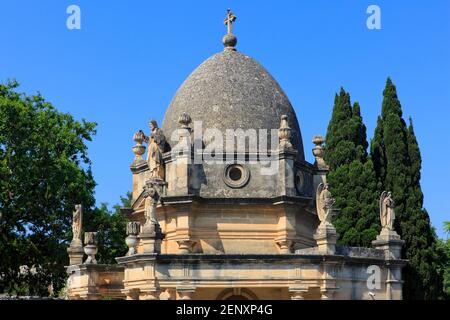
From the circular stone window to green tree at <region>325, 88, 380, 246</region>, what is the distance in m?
11.5

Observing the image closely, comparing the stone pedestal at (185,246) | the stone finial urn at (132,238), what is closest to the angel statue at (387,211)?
the stone pedestal at (185,246)

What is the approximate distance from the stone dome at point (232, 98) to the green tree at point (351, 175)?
9013mm

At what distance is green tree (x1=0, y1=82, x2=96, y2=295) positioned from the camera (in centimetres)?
3706

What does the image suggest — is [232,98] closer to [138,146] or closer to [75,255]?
[138,146]

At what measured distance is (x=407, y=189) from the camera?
124 feet

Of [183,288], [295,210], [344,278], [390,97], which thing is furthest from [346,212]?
[183,288]

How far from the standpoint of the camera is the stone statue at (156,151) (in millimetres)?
27672

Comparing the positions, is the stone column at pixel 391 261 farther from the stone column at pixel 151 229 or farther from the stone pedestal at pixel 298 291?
the stone column at pixel 151 229

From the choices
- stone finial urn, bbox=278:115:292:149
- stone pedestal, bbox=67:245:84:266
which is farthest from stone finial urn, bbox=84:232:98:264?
stone finial urn, bbox=278:115:292:149

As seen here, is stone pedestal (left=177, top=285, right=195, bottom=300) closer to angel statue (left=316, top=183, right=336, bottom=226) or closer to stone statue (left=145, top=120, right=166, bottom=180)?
angel statue (left=316, top=183, right=336, bottom=226)

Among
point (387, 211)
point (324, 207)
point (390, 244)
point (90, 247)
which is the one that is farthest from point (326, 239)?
point (90, 247)

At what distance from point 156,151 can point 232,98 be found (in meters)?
3.50

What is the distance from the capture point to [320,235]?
23.8 meters
